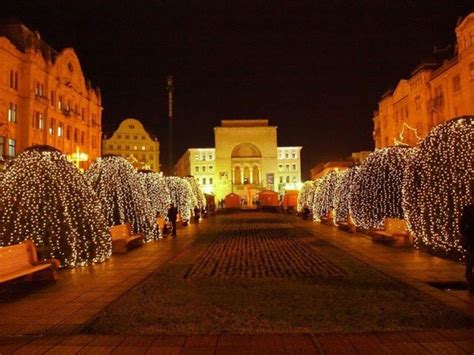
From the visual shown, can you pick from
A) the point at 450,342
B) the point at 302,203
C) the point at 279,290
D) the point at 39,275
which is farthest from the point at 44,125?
the point at 450,342

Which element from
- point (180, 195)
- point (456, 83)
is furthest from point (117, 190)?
point (456, 83)

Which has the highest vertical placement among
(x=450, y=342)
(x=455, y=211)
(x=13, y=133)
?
(x=13, y=133)

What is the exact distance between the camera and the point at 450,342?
5941mm

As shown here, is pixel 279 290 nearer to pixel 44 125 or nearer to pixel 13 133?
pixel 13 133

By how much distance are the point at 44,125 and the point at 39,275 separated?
3574cm

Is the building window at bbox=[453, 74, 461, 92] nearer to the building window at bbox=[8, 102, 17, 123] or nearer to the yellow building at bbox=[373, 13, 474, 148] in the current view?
the yellow building at bbox=[373, 13, 474, 148]

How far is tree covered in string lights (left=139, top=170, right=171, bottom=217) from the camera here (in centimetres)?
2595

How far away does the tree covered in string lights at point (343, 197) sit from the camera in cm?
2548

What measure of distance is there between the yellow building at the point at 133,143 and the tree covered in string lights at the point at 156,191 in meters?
66.1

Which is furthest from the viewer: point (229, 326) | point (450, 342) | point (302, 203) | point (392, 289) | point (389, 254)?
point (302, 203)

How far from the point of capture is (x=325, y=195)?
3472cm

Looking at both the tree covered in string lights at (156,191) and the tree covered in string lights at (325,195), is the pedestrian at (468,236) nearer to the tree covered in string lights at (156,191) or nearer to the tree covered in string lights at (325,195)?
the tree covered in string lights at (156,191)

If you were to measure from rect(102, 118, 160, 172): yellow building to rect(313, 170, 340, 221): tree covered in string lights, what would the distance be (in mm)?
60869

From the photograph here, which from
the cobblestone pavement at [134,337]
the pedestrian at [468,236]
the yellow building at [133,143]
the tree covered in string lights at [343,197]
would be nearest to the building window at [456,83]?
the tree covered in string lights at [343,197]
